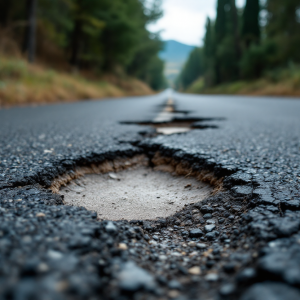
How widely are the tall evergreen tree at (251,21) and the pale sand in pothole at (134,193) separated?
24752 millimetres

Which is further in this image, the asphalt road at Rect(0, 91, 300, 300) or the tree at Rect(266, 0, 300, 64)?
the tree at Rect(266, 0, 300, 64)

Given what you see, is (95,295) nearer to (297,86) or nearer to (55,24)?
(297,86)

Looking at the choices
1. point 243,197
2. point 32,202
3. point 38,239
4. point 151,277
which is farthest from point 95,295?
point 243,197

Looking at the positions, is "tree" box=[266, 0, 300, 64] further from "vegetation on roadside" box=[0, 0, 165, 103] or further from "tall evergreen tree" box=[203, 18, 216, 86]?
"tall evergreen tree" box=[203, 18, 216, 86]

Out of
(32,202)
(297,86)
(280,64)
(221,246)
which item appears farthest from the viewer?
(280,64)

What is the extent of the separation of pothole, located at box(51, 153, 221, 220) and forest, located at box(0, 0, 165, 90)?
9.55m

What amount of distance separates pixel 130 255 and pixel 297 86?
1337 centimetres

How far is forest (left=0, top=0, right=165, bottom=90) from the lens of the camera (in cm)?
1140

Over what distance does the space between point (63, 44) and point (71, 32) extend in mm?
2246

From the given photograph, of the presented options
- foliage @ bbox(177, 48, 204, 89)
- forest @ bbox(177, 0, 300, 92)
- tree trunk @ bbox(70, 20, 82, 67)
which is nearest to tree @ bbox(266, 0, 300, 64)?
forest @ bbox(177, 0, 300, 92)

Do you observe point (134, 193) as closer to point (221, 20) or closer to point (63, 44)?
point (63, 44)

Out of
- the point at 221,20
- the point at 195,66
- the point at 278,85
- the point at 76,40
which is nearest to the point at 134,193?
the point at 278,85

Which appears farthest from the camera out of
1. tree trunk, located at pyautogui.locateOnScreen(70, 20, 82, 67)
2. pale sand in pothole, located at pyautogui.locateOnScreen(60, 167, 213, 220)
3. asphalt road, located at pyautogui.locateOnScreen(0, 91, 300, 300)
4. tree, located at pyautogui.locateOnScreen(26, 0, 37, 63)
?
tree trunk, located at pyautogui.locateOnScreen(70, 20, 82, 67)

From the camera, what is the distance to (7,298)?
56 cm
